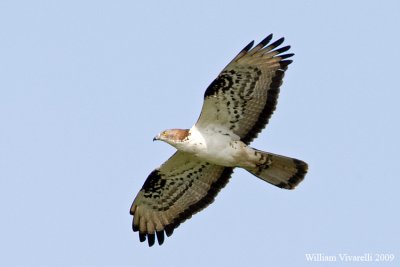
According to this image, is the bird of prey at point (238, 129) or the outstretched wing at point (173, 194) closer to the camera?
the bird of prey at point (238, 129)

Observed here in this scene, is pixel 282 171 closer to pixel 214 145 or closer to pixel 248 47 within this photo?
pixel 214 145

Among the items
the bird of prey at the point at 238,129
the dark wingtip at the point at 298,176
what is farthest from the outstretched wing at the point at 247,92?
the dark wingtip at the point at 298,176

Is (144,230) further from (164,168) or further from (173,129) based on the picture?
(173,129)

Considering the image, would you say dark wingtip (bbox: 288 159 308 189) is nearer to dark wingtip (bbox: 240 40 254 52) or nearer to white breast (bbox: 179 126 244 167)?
white breast (bbox: 179 126 244 167)

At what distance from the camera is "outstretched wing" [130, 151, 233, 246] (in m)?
16.4

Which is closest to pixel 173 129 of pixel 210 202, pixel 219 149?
pixel 219 149

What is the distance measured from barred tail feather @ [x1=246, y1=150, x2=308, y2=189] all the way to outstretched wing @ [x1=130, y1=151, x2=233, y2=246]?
769mm

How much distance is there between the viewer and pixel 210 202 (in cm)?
1655

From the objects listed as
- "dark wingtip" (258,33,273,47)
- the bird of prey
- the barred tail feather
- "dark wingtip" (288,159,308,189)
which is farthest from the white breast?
"dark wingtip" (258,33,273,47)

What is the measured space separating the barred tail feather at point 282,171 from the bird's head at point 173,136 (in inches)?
51.1

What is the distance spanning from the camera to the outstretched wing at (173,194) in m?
16.4

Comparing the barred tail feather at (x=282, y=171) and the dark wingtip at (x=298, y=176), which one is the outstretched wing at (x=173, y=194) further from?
the dark wingtip at (x=298, y=176)

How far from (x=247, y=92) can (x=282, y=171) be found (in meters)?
1.42

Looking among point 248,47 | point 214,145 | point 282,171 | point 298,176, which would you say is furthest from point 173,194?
point 248,47
